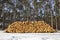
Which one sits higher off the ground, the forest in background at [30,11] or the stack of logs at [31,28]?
the forest in background at [30,11]

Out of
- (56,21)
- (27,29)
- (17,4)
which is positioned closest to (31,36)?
(27,29)

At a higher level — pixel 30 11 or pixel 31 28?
pixel 30 11

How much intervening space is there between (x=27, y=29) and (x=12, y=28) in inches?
9.8

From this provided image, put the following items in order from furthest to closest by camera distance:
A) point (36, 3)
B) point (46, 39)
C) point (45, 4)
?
1. point (45, 4)
2. point (36, 3)
3. point (46, 39)

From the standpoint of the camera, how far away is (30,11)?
606 cm

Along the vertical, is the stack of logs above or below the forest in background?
below

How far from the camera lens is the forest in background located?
6.11 metres

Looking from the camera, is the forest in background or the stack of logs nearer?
the stack of logs

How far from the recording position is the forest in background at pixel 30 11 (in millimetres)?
6105

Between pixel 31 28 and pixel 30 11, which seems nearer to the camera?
pixel 31 28

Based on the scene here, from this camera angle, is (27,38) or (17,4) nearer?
(27,38)

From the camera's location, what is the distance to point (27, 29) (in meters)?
2.19

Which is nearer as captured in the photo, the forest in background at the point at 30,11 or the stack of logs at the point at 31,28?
the stack of logs at the point at 31,28

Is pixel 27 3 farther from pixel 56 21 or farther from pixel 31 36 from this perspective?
pixel 31 36
